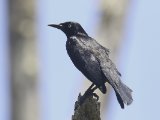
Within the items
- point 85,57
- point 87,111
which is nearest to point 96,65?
point 85,57

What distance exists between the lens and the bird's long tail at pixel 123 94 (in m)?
7.12

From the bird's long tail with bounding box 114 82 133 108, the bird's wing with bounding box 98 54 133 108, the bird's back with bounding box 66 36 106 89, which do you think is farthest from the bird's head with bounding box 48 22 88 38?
the bird's long tail with bounding box 114 82 133 108

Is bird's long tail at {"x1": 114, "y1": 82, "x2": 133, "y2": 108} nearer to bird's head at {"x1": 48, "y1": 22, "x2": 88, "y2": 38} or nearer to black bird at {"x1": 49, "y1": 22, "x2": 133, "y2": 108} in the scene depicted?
black bird at {"x1": 49, "y1": 22, "x2": 133, "y2": 108}

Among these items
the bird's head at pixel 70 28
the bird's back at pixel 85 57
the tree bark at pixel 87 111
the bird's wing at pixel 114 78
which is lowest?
the tree bark at pixel 87 111

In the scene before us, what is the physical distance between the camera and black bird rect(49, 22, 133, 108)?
24.3 feet

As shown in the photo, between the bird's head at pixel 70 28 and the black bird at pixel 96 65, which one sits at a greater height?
the bird's head at pixel 70 28

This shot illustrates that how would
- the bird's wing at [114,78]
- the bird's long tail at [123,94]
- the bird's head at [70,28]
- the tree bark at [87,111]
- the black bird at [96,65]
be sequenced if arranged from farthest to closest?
the bird's head at [70,28] < the black bird at [96,65] < the bird's wing at [114,78] < the bird's long tail at [123,94] < the tree bark at [87,111]

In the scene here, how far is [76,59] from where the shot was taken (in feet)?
25.6

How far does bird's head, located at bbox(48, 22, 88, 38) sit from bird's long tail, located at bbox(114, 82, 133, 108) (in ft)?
3.52

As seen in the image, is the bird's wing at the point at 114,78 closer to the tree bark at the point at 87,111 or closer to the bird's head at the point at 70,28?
the tree bark at the point at 87,111

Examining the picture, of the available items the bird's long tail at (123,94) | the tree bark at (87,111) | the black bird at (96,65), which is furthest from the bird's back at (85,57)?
the tree bark at (87,111)

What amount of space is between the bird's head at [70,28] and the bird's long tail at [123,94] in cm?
107

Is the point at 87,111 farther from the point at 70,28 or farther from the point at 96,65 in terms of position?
the point at 70,28

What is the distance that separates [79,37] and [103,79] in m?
0.86
